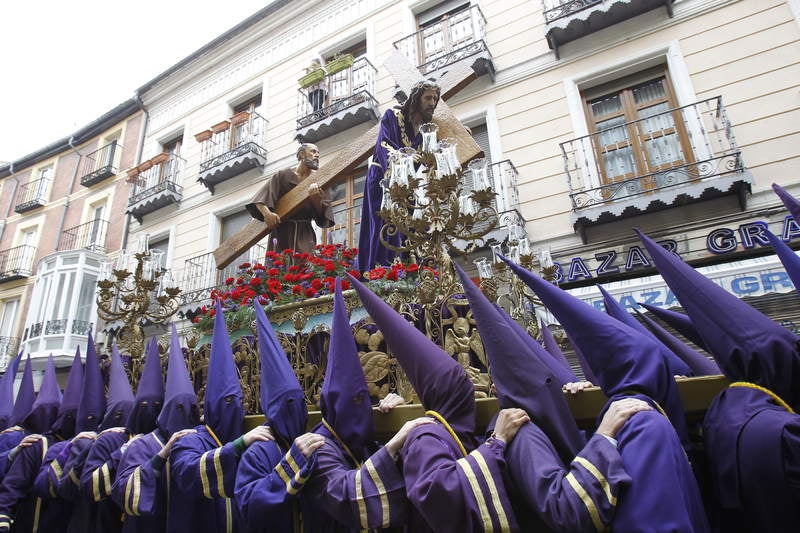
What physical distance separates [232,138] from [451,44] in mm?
6547

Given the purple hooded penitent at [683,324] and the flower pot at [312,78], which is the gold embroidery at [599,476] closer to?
the purple hooded penitent at [683,324]

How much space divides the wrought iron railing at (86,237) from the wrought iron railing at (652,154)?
14.6m

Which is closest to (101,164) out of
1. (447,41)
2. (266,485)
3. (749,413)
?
(447,41)

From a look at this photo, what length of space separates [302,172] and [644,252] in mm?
5291

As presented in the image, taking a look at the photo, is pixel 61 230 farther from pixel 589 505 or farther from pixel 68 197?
pixel 589 505

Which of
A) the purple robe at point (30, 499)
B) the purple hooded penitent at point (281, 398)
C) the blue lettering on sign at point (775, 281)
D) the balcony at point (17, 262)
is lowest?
the purple robe at point (30, 499)

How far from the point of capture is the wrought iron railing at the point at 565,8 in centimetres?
889

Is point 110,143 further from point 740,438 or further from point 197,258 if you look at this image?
point 740,438

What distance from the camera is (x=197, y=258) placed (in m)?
12.1

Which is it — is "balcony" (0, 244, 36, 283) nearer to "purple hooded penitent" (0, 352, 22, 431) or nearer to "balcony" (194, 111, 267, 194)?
"balcony" (194, 111, 267, 194)

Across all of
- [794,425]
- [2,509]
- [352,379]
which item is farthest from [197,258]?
[794,425]

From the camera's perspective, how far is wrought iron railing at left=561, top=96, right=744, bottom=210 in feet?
23.9

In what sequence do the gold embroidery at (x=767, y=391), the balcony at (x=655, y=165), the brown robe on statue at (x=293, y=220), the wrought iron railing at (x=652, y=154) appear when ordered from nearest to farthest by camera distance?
the gold embroidery at (x=767, y=391)
the brown robe on statue at (x=293, y=220)
the balcony at (x=655, y=165)
the wrought iron railing at (x=652, y=154)

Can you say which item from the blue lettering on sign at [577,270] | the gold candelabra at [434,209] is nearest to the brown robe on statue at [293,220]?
the gold candelabra at [434,209]
